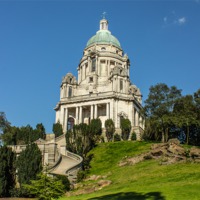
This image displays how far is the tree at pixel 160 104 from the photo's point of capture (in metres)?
61.8

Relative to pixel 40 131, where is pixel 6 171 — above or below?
below

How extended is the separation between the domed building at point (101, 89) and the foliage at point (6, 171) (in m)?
31.4

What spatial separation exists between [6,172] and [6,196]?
3.78 metres

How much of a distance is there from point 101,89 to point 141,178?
166 feet

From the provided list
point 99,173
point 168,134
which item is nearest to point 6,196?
point 99,173

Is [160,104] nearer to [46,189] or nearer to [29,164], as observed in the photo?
[29,164]

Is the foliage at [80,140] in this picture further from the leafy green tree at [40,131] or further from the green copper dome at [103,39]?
the green copper dome at [103,39]

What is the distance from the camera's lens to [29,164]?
137 feet

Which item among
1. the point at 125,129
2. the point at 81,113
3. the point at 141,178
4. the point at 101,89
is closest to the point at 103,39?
the point at 101,89

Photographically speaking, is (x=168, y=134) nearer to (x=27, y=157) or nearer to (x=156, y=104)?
(x=156, y=104)

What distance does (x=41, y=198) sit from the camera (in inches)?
1093

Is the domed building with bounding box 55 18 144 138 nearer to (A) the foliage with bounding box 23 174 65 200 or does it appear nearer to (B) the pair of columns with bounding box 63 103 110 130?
(B) the pair of columns with bounding box 63 103 110 130

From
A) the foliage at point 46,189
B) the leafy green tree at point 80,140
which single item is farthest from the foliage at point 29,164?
the foliage at point 46,189

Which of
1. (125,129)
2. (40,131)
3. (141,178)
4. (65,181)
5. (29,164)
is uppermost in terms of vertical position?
(125,129)
